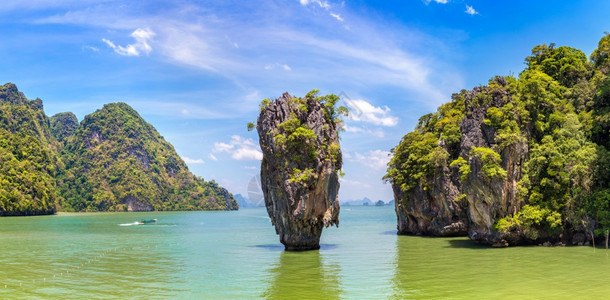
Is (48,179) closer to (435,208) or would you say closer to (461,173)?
(435,208)

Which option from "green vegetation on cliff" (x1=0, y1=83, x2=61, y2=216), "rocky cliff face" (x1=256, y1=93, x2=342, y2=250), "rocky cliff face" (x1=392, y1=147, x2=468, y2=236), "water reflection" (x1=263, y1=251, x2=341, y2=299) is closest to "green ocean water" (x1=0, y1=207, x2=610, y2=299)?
"water reflection" (x1=263, y1=251, x2=341, y2=299)

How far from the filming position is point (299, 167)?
34.7m

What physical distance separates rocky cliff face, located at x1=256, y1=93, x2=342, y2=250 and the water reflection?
3510 mm

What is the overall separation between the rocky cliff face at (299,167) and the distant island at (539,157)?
10543mm

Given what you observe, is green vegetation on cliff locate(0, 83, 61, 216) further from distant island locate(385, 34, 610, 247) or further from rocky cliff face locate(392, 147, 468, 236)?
distant island locate(385, 34, 610, 247)

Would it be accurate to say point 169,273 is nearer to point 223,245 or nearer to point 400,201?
point 223,245

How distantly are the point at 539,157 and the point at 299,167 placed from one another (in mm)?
18990

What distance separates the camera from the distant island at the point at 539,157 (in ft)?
110

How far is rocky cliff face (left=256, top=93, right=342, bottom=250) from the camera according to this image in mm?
34125

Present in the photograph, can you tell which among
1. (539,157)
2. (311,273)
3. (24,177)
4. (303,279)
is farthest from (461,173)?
(24,177)

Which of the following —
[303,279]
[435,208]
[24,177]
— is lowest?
[303,279]

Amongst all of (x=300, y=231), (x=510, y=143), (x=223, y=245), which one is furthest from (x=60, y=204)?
(x=510, y=143)

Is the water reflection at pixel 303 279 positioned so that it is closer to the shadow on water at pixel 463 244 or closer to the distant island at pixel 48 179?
the shadow on water at pixel 463 244

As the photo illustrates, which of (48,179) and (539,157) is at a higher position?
(48,179)
